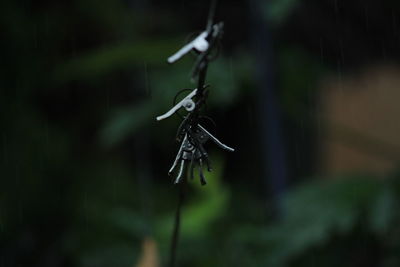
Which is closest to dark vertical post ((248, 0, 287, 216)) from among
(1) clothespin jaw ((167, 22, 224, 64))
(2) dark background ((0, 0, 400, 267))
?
(2) dark background ((0, 0, 400, 267))

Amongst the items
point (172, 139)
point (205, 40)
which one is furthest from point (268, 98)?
point (205, 40)

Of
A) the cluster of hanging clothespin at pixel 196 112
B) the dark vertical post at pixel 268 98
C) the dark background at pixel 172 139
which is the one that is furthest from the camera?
the dark vertical post at pixel 268 98

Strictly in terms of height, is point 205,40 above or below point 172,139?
above

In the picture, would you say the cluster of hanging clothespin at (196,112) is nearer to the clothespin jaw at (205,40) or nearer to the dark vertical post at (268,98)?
the clothespin jaw at (205,40)

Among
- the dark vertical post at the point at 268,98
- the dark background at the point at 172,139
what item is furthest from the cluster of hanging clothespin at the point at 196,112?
the dark vertical post at the point at 268,98

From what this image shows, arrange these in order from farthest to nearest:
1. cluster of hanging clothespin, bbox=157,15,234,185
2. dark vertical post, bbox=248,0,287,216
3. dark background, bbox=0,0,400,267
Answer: dark vertical post, bbox=248,0,287,216, dark background, bbox=0,0,400,267, cluster of hanging clothespin, bbox=157,15,234,185

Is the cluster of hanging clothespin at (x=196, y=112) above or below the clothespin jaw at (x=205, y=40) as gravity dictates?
below

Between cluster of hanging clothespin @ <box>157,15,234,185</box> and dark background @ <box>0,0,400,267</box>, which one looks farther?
dark background @ <box>0,0,400,267</box>

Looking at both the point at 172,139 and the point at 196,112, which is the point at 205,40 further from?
the point at 172,139

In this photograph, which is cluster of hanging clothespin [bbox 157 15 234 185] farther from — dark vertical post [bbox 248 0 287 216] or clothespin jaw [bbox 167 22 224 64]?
dark vertical post [bbox 248 0 287 216]
